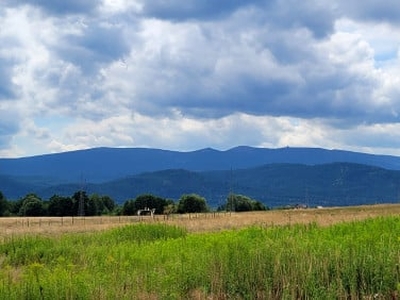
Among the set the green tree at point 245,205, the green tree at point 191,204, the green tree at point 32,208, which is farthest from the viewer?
the green tree at point 245,205

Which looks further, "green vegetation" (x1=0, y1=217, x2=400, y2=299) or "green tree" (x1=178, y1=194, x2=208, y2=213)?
"green tree" (x1=178, y1=194, x2=208, y2=213)

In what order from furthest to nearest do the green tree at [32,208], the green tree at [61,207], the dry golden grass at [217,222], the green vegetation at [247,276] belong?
the green tree at [32,208] < the green tree at [61,207] < the dry golden grass at [217,222] < the green vegetation at [247,276]

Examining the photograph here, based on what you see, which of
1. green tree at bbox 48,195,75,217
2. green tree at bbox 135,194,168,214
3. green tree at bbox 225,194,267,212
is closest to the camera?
green tree at bbox 135,194,168,214

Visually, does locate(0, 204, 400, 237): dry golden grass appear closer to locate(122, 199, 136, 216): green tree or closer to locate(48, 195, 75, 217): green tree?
locate(122, 199, 136, 216): green tree

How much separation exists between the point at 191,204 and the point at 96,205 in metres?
20.7

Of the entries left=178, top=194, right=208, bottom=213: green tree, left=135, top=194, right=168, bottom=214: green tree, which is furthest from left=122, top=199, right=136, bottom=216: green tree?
left=178, top=194, right=208, bottom=213: green tree

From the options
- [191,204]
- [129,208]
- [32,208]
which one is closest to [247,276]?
[191,204]

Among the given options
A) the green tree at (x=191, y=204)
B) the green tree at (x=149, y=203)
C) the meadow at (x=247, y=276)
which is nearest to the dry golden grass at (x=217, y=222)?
the meadow at (x=247, y=276)

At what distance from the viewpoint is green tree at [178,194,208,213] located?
98.5 m

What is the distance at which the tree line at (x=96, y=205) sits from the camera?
9950 cm

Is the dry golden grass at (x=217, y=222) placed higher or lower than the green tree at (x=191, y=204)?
lower

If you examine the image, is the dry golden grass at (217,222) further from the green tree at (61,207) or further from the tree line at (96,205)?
the green tree at (61,207)

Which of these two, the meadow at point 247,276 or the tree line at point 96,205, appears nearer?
the meadow at point 247,276

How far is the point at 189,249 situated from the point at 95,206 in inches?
3774
